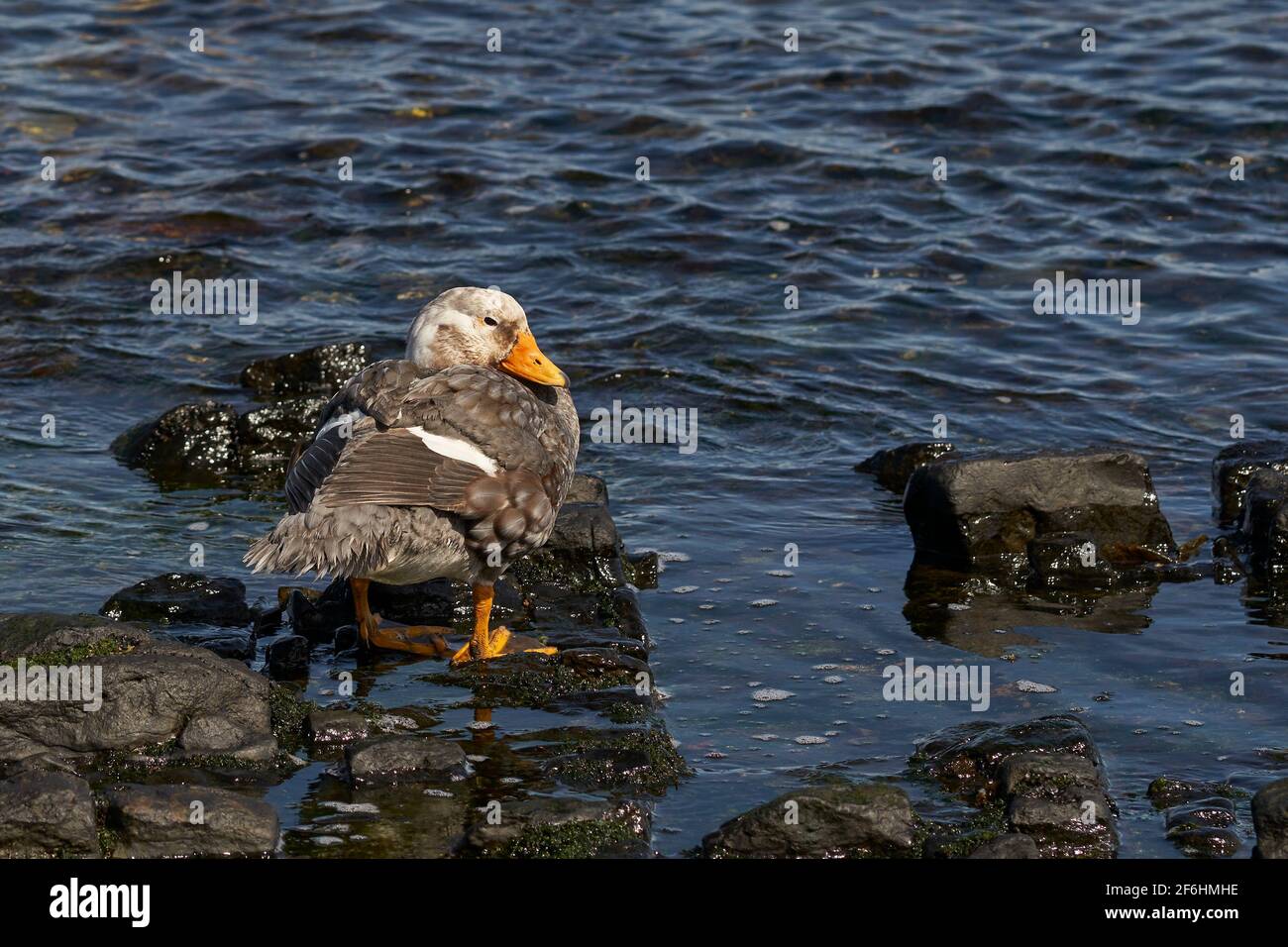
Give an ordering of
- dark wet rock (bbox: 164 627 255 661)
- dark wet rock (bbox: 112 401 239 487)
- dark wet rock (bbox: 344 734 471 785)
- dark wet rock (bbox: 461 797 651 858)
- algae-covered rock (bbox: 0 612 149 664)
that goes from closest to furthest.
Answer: dark wet rock (bbox: 461 797 651 858) < dark wet rock (bbox: 344 734 471 785) < algae-covered rock (bbox: 0 612 149 664) < dark wet rock (bbox: 164 627 255 661) < dark wet rock (bbox: 112 401 239 487)

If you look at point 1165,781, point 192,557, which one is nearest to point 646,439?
point 192,557

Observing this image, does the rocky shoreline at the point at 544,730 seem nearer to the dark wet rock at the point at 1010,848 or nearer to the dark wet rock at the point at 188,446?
the dark wet rock at the point at 1010,848

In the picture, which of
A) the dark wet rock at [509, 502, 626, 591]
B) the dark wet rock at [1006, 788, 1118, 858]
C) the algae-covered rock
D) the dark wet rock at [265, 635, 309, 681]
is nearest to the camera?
the dark wet rock at [1006, 788, 1118, 858]

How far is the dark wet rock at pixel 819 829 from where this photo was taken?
20.0 feet

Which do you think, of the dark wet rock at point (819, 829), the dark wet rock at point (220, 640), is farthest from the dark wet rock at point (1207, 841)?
the dark wet rock at point (220, 640)

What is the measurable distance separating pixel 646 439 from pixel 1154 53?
11236mm

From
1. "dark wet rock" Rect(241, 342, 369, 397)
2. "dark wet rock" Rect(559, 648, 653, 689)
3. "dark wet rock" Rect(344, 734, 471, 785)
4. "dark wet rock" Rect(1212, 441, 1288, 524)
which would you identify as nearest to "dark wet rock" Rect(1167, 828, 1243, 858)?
"dark wet rock" Rect(559, 648, 653, 689)

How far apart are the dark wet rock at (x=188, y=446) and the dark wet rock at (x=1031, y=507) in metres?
4.54

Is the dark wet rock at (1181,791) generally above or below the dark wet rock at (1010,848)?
above

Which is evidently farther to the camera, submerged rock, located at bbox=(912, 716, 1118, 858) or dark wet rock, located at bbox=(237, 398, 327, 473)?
dark wet rock, located at bbox=(237, 398, 327, 473)

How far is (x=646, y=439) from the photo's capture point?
1180cm

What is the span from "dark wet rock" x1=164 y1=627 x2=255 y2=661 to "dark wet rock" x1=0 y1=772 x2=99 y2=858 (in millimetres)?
1940

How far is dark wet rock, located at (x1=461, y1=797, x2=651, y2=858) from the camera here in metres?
6.08

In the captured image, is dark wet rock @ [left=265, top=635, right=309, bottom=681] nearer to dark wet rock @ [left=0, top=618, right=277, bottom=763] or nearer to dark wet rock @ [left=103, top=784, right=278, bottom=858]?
dark wet rock @ [left=0, top=618, right=277, bottom=763]
